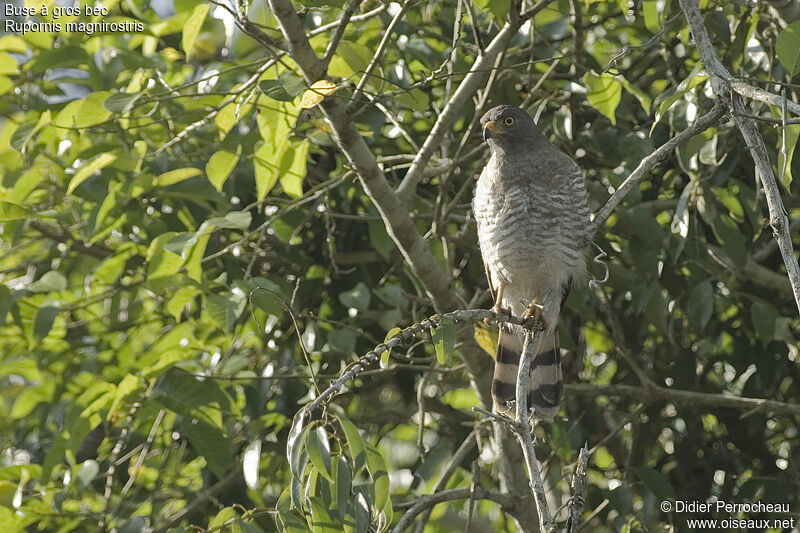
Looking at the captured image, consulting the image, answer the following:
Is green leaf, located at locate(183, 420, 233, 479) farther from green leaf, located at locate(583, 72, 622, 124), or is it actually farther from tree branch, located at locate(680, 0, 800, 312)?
tree branch, located at locate(680, 0, 800, 312)

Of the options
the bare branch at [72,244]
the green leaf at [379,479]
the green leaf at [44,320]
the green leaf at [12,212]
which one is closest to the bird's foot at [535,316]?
the green leaf at [379,479]

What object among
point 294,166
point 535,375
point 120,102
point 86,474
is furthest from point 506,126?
point 86,474

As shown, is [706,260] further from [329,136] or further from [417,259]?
[329,136]

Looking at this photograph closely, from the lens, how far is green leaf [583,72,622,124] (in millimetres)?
2969

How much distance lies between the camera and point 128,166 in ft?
10.3

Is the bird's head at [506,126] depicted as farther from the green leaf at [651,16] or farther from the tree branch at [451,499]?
the tree branch at [451,499]

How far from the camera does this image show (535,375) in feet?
10.9

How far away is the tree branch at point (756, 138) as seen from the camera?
6.18ft

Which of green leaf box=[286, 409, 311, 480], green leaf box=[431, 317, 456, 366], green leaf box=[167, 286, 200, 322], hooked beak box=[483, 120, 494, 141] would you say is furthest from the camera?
hooked beak box=[483, 120, 494, 141]

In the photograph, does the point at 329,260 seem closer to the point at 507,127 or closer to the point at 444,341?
the point at 507,127

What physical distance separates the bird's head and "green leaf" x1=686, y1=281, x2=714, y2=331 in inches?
33.5

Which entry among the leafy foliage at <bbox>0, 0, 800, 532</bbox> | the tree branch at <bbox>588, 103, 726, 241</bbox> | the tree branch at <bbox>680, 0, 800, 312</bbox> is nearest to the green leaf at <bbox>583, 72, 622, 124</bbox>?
the leafy foliage at <bbox>0, 0, 800, 532</bbox>

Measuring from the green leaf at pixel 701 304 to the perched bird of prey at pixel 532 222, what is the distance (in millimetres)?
444

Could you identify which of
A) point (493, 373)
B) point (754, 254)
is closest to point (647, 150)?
point (754, 254)
